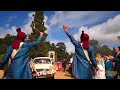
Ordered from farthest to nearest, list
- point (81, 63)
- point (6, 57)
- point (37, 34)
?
point (81, 63) → point (37, 34) → point (6, 57)

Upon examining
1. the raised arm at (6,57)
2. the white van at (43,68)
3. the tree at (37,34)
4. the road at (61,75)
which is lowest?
the road at (61,75)

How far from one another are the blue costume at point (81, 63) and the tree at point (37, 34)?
0.71m

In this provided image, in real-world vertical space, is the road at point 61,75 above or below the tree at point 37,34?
below

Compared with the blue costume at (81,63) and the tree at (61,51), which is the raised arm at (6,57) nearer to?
the tree at (61,51)

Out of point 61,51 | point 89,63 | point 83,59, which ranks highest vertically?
point 61,51

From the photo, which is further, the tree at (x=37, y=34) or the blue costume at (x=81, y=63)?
the blue costume at (x=81, y=63)

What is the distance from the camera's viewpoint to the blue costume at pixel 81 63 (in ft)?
20.4

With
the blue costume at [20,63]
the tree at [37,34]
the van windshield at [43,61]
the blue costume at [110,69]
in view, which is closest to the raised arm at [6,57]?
the blue costume at [20,63]

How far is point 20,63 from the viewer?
6.14m

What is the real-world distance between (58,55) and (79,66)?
0.66 meters

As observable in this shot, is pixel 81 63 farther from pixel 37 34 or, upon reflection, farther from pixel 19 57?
pixel 19 57

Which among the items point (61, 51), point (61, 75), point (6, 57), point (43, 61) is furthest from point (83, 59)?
point (6, 57)

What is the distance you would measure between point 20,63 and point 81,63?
165cm
